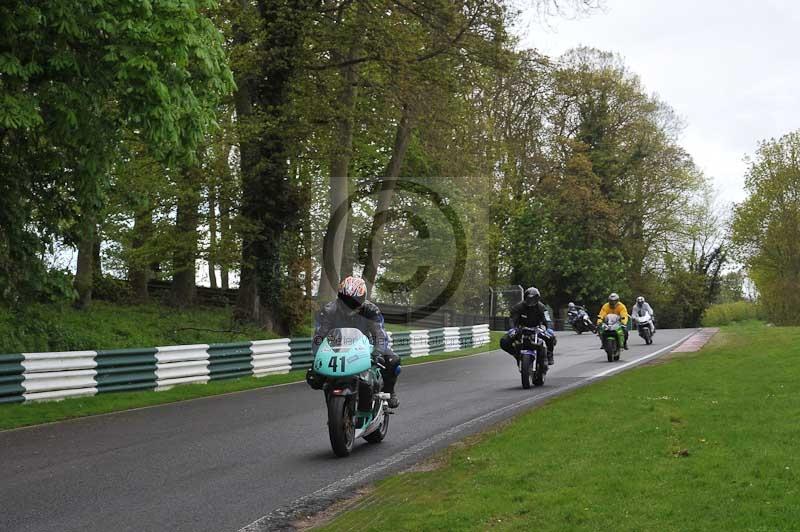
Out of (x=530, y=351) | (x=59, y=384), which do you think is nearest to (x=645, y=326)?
(x=530, y=351)

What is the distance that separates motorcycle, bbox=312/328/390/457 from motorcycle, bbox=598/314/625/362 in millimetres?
15458

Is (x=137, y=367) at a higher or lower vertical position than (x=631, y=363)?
higher

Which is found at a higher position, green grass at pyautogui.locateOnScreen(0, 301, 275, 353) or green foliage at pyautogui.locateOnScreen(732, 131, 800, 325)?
green foliage at pyautogui.locateOnScreen(732, 131, 800, 325)

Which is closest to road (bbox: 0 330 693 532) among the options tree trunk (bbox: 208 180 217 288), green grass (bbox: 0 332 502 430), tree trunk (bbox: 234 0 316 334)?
green grass (bbox: 0 332 502 430)

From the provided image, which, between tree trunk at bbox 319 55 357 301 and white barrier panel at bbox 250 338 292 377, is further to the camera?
tree trunk at bbox 319 55 357 301

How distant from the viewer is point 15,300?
52.2 feet

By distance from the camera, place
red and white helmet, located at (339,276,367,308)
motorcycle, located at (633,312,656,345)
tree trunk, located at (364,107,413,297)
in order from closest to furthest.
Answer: red and white helmet, located at (339,276,367,308), motorcycle, located at (633,312,656,345), tree trunk, located at (364,107,413,297)

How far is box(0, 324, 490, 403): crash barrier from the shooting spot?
15.1 metres

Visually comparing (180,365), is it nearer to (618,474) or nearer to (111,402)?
(111,402)

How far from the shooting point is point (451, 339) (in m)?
36.9

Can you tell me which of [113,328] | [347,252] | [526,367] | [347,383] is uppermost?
[347,252]

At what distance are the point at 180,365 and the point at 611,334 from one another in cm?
1126

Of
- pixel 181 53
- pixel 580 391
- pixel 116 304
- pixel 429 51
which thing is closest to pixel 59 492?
pixel 181 53
